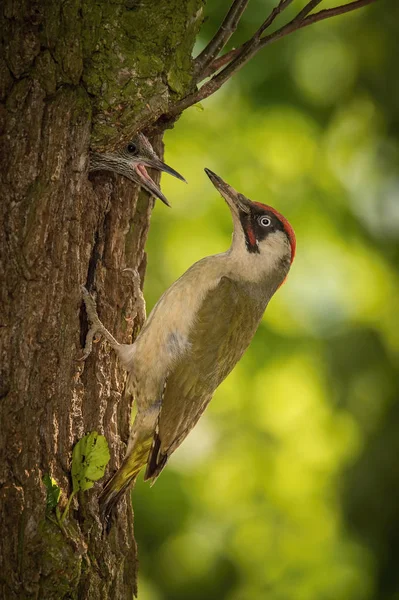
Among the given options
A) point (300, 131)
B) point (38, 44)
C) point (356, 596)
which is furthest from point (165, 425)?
point (356, 596)

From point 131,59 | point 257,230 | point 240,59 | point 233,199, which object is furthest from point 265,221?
point 131,59

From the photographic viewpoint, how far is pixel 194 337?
4121mm

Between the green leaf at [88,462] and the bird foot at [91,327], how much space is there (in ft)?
1.15

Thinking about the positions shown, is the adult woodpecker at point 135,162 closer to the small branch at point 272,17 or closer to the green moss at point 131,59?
the green moss at point 131,59

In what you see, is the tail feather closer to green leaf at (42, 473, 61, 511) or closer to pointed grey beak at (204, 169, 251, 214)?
green leaf at (42, 473, 61, 511)

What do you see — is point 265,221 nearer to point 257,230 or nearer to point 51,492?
point 257,230

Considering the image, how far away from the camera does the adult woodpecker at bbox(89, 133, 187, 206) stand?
12.6 ft

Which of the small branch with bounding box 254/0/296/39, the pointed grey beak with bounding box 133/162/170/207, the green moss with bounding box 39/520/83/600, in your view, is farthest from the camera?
the pointed grey beak with bounding box 133/162/170/207

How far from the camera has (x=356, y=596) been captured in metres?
6.92

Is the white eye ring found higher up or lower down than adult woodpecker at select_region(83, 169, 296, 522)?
higher up

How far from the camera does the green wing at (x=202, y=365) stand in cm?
401

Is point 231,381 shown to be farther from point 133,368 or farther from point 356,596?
point 133,368

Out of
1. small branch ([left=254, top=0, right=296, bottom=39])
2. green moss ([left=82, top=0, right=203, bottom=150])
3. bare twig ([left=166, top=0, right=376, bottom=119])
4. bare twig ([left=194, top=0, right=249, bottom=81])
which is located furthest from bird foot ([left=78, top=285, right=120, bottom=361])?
small branch ([left=254, top=0, right=296, bottom=39])

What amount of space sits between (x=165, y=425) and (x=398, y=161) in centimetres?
380
